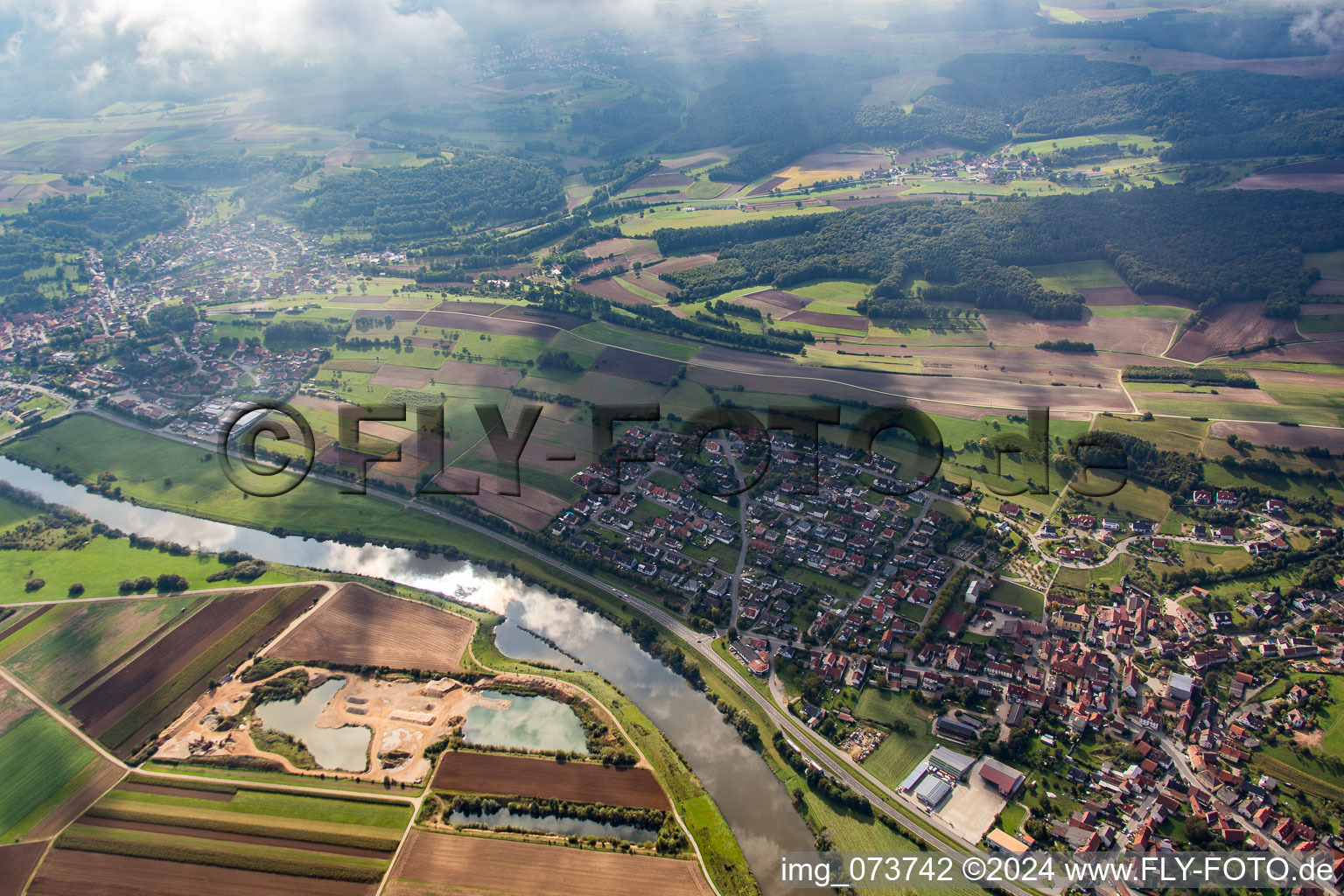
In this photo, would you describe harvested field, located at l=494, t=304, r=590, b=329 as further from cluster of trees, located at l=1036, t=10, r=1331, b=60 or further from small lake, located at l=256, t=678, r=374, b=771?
cluster of trees, located at l=1036, t=10, r=1331, b=60

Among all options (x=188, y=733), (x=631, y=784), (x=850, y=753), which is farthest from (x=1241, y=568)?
(x=188, y=733)

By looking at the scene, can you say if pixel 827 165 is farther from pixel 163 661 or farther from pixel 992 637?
pixel 163 661

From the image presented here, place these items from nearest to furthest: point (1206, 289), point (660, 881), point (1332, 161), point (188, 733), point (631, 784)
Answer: point (660, 881) < point (631, 784) < point (188, 733) < point (1206, 289) < point (1332, 161)

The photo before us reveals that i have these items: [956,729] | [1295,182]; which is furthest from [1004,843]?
[1295,182]

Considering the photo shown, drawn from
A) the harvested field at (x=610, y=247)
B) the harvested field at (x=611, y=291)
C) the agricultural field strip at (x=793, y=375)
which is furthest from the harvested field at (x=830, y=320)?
the harvested field at (x=610, y=247)

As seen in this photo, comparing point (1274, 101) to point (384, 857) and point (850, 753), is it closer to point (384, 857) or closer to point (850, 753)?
point (850, 753)

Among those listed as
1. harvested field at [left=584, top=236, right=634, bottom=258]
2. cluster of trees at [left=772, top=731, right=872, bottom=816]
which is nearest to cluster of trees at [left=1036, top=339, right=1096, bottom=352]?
harvested field at [left=584, top=236, right=634, bottom=258]
